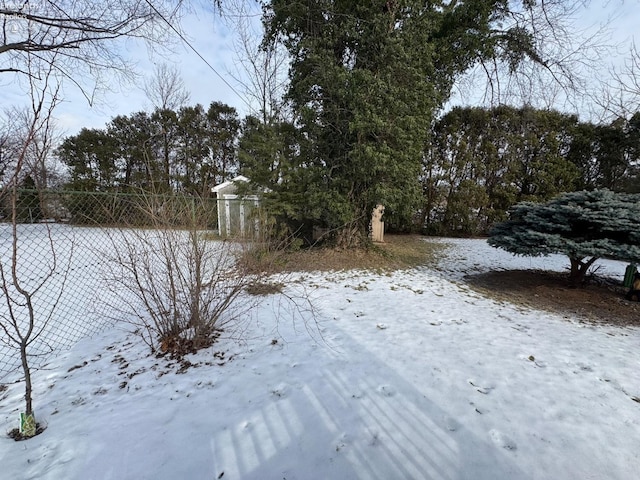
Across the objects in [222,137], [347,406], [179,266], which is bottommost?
[347,406]

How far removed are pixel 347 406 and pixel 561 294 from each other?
14.0ft

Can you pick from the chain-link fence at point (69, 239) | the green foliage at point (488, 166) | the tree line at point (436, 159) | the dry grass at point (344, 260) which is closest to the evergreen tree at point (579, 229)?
the dry grass at point (344, 260)

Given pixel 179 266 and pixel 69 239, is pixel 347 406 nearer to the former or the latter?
pixel 179 266

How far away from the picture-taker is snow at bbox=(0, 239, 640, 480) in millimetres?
1443

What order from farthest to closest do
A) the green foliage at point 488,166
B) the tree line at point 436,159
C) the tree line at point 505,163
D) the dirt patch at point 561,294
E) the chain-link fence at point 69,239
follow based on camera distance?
the green foliage at point 488,166, the tree line at point 505,163, the tree line at point 436,159, the dirt patch at point 561,294, the chain-link fence at point 69,239

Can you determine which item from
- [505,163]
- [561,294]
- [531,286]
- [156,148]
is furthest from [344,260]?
[156,148]

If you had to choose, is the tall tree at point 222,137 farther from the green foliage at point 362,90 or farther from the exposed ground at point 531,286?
the exposed ground at point 531,286

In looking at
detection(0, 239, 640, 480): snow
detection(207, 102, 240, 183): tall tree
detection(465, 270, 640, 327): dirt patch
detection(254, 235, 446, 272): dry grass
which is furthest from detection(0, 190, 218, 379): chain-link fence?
detection(207, 102, 240, 183): tall tree

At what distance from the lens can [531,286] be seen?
4.61 m

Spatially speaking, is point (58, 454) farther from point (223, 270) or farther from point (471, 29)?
point (471, 29)

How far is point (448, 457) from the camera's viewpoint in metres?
1.49

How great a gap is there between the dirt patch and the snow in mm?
486

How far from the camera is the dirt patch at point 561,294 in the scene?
3557 millimetres

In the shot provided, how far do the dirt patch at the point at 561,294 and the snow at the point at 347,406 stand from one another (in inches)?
A: 19.1
